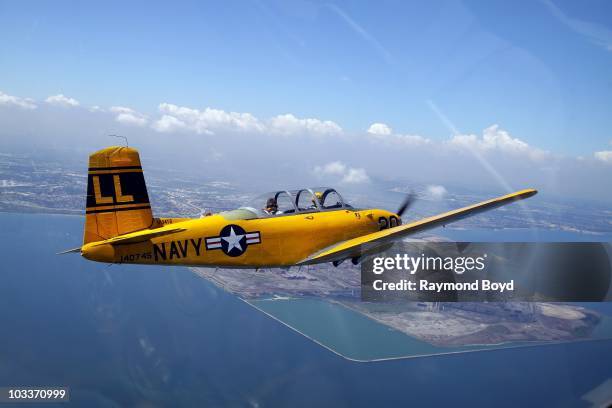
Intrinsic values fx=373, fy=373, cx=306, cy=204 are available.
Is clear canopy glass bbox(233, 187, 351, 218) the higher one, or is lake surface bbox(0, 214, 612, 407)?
clear canopy glass bbox(233, 187, 351, 218)

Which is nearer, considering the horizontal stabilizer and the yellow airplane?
the horizontal stabilizer

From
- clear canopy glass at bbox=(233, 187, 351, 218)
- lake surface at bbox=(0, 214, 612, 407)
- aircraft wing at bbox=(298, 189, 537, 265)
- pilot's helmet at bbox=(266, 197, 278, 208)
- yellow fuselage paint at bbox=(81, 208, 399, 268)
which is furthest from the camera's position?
lake surface at bbox=(0, 214, 612, 407)

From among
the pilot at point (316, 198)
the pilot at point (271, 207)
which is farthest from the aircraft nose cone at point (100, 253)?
the pilot at point (316, 198)

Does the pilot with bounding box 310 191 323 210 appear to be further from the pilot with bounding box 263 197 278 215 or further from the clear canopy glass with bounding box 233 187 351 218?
the pilot with bounding box 263 197 278 215

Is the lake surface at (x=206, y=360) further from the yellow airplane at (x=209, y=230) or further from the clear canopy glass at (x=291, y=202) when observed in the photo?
the clear canopy glass at (x=291, y=202)

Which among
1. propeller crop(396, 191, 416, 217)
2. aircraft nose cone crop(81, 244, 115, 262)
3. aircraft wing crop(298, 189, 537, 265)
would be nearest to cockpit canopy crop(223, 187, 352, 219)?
aircraft wing crop(298, 189, 537, 265)

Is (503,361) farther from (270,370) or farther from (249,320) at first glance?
(249,320)

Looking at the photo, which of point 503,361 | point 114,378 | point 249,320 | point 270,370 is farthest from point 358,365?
point 114,378
